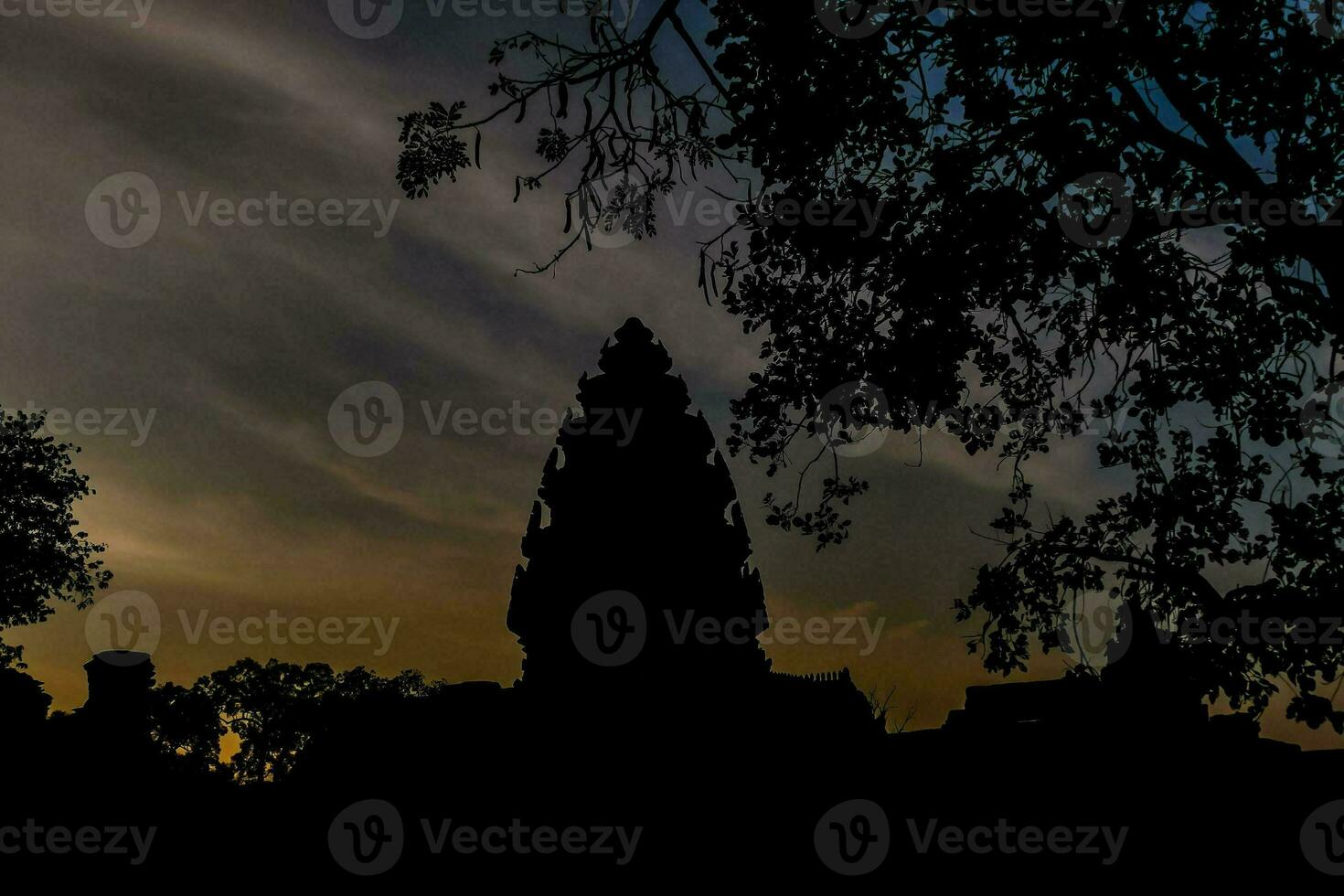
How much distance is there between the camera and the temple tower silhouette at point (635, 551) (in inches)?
1277

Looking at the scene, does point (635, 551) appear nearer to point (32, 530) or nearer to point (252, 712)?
point (32, 530)

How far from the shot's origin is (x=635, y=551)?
3338 cm

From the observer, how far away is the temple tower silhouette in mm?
32438

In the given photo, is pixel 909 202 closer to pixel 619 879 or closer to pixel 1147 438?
pixel 1147 438

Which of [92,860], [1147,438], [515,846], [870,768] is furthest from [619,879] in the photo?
[1147,438]

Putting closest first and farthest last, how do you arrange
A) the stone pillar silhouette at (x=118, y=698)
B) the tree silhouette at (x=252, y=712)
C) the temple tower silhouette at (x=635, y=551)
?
the stone pillar silhouette at (x=118, y=698) → the temple tower silhouette at (x=635, y=551) → the tree silhouette at (x=252, y=712)

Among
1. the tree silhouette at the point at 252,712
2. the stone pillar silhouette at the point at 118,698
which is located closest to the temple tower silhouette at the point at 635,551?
the stone pillar silhouette at the point at 118,698

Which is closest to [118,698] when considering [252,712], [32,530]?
[32,530]

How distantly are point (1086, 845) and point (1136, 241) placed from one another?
11181 millimetres

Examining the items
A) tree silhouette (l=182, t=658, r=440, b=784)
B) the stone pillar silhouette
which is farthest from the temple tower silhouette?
tree silhouette (l=182, t=658, r=440, b=784)

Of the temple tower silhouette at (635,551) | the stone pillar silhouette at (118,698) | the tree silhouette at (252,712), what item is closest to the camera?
the stone pillar silhouette at (118,698)

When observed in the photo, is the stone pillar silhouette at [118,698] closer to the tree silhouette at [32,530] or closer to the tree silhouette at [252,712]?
the tree silhouette at [32,530]

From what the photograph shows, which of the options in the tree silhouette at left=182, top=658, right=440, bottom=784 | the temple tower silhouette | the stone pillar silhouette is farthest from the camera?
the tree silhouette at left=182, top=658, right=440, bottom=784

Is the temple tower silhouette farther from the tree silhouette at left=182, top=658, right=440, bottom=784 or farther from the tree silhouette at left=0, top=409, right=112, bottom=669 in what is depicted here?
the tree silhouette at left=182, top=658, right=440, bottom=784
